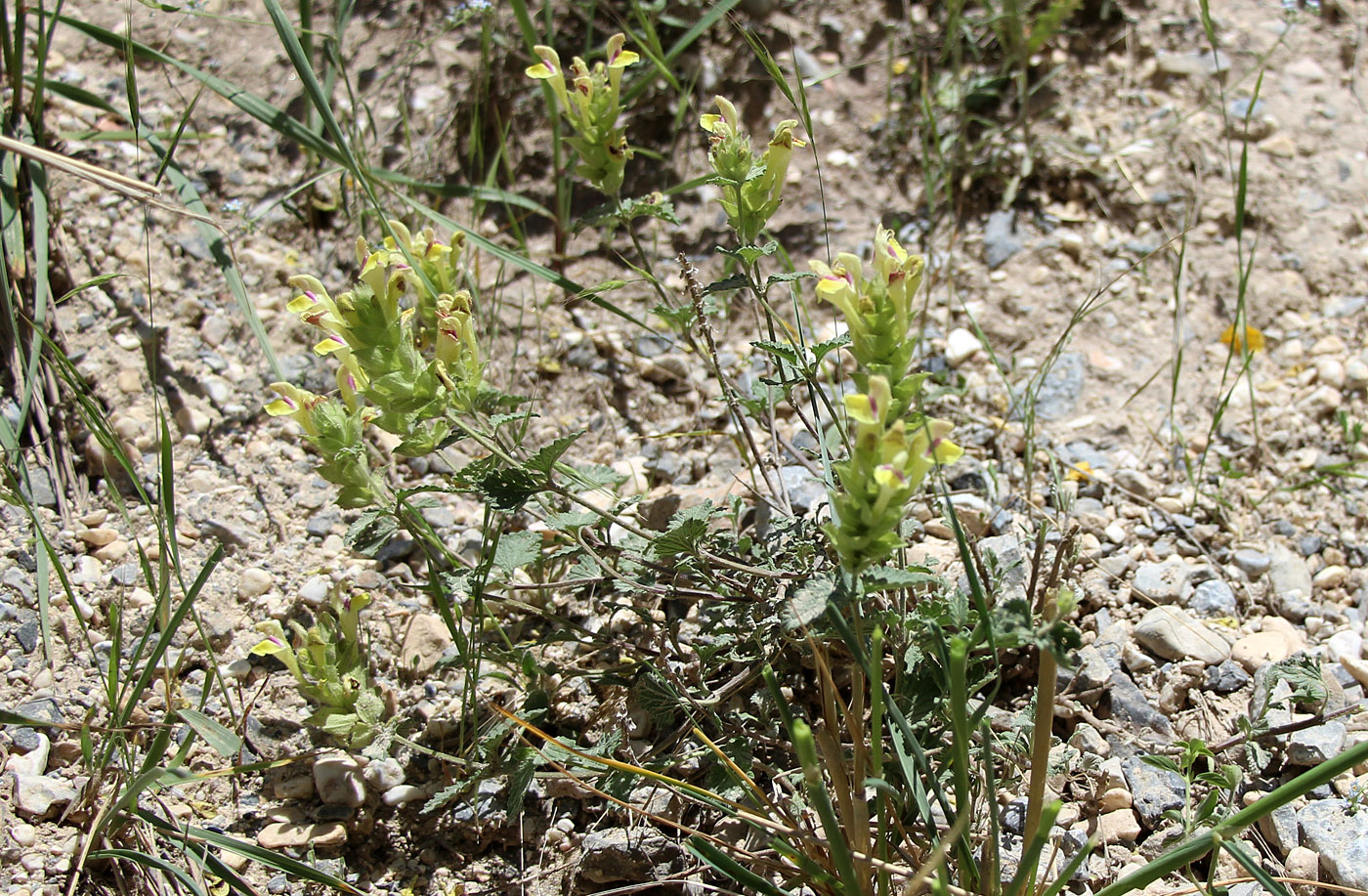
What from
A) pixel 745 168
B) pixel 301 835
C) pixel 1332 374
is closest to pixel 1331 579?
pixel 1332 374

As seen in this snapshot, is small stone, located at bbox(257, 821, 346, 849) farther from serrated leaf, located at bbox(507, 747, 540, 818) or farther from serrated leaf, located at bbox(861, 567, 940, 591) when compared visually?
serrated leaf, located at bbox(861, 567, 940, 591)

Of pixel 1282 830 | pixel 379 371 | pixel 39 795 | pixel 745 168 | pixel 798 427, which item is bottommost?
pixel 39 795

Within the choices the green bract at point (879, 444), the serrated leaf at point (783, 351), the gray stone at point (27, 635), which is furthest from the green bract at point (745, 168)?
the gray stone at point (27, 635)

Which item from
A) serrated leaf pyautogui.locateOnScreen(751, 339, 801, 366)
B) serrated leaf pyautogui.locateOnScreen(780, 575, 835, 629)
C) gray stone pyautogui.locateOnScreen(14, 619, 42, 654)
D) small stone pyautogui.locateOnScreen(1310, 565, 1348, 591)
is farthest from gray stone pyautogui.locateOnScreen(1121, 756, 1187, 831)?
gray stone pyautogui.locateOnScreen(14, 619, 42, 654)

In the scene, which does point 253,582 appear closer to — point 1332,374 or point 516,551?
point 516,551

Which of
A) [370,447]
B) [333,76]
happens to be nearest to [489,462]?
[370,447]

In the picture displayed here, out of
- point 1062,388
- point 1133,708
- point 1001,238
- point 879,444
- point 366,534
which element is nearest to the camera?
point 879,444

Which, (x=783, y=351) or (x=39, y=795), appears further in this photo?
(x=39, y=795)
